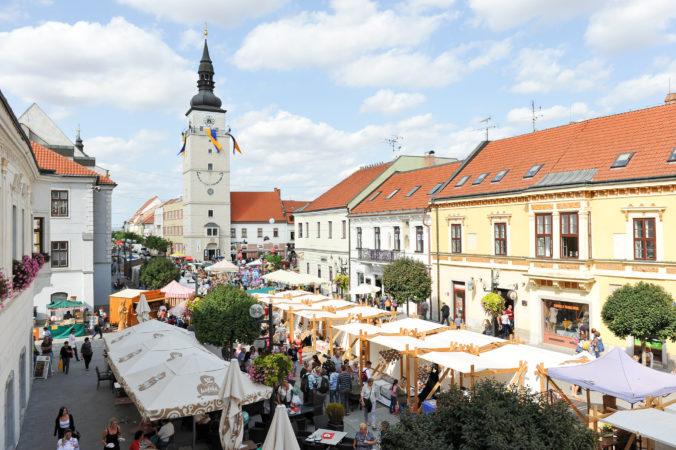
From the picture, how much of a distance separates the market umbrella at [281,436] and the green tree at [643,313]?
13.1 m

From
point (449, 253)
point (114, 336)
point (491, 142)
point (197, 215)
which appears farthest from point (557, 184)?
point (197, 215)

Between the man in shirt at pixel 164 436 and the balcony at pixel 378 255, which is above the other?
the balcony at pixel 378 255

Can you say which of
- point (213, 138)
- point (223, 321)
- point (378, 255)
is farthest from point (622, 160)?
point (213, 138)

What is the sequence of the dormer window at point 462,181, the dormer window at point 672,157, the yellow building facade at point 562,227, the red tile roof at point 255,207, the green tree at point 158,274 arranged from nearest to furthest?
the dormer window at point 672,157, the yellow building facade at point 562,227, the dormer window at point 462,181, the green tree at point 158,274, the red tile roof at point 255,207

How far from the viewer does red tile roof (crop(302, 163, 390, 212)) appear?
41.9 meters

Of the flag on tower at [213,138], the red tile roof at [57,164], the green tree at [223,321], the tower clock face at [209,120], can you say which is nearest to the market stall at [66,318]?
the red tile roof at [57,164]

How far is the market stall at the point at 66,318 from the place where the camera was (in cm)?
2675

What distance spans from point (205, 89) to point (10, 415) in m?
68.2

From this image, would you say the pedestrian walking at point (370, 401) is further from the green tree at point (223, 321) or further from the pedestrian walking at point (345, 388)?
the green tree at point (223, 321)

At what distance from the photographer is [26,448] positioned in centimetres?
1247

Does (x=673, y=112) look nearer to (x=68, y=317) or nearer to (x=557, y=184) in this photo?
(x=557, y=184)

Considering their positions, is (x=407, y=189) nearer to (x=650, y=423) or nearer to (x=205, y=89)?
(x=650, y=423)

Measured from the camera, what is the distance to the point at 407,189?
115 feet

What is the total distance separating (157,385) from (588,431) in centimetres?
901
